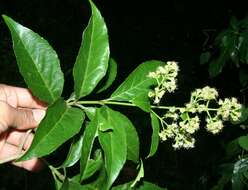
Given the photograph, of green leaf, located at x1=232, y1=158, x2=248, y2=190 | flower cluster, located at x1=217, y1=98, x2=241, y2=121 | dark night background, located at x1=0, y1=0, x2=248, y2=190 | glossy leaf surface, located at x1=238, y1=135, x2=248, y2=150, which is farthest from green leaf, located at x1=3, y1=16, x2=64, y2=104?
dark night background, located at x1=0, y1=0, x2=248, y2=190

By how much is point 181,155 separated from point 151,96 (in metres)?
3.61

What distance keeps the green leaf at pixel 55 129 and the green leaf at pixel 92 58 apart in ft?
0.38

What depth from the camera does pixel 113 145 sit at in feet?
3.90

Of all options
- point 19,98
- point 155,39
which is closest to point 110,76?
point 19,98

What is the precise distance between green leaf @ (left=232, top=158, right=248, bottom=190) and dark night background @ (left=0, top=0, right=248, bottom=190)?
2.10 metres

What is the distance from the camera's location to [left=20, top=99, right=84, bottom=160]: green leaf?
108 cm

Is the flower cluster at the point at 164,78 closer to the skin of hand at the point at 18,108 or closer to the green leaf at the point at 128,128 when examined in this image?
the green leaf at the point at 128,128

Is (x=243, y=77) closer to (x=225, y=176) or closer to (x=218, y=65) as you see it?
(x=218, y=65)

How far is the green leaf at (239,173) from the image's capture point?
2344 mm

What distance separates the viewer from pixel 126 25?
639 cm

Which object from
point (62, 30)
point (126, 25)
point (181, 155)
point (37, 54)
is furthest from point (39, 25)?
point (37, 54)

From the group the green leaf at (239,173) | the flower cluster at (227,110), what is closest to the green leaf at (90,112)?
the flower cluster at (227,110)

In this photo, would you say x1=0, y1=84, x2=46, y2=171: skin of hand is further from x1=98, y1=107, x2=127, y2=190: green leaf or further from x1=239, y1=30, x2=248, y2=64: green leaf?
x1=239, y1=30, x2=248, y2=64: green leaf

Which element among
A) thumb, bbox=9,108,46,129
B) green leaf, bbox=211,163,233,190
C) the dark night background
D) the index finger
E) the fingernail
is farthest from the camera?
the dark night background
